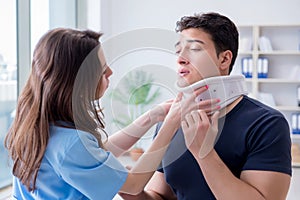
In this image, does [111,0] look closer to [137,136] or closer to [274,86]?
[274,86]

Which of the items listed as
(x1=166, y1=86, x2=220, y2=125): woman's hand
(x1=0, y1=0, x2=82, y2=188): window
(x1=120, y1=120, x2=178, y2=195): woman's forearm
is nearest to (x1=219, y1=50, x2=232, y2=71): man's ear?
(x1=166, y1=86, x2=220, y2=125): woman's hand

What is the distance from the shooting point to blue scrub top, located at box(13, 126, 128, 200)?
1.04m

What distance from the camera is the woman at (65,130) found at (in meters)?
1.06

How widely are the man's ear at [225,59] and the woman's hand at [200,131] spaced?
294mm

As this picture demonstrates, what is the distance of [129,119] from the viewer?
1735 mm

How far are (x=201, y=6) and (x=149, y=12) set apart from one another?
0.61 meters

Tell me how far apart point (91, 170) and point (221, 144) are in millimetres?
416

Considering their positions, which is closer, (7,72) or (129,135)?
→ (129,135)

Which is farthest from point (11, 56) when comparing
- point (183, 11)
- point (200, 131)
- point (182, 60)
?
point (183, 11)

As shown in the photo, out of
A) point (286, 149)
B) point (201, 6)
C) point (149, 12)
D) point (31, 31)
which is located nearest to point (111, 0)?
point (149, 12)

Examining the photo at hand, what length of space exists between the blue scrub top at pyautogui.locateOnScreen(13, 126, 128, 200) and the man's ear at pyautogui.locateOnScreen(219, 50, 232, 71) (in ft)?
1.67

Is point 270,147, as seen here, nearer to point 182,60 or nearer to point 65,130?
point 182,60

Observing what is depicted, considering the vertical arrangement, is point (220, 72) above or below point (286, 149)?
above

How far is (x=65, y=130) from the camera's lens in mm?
1078
